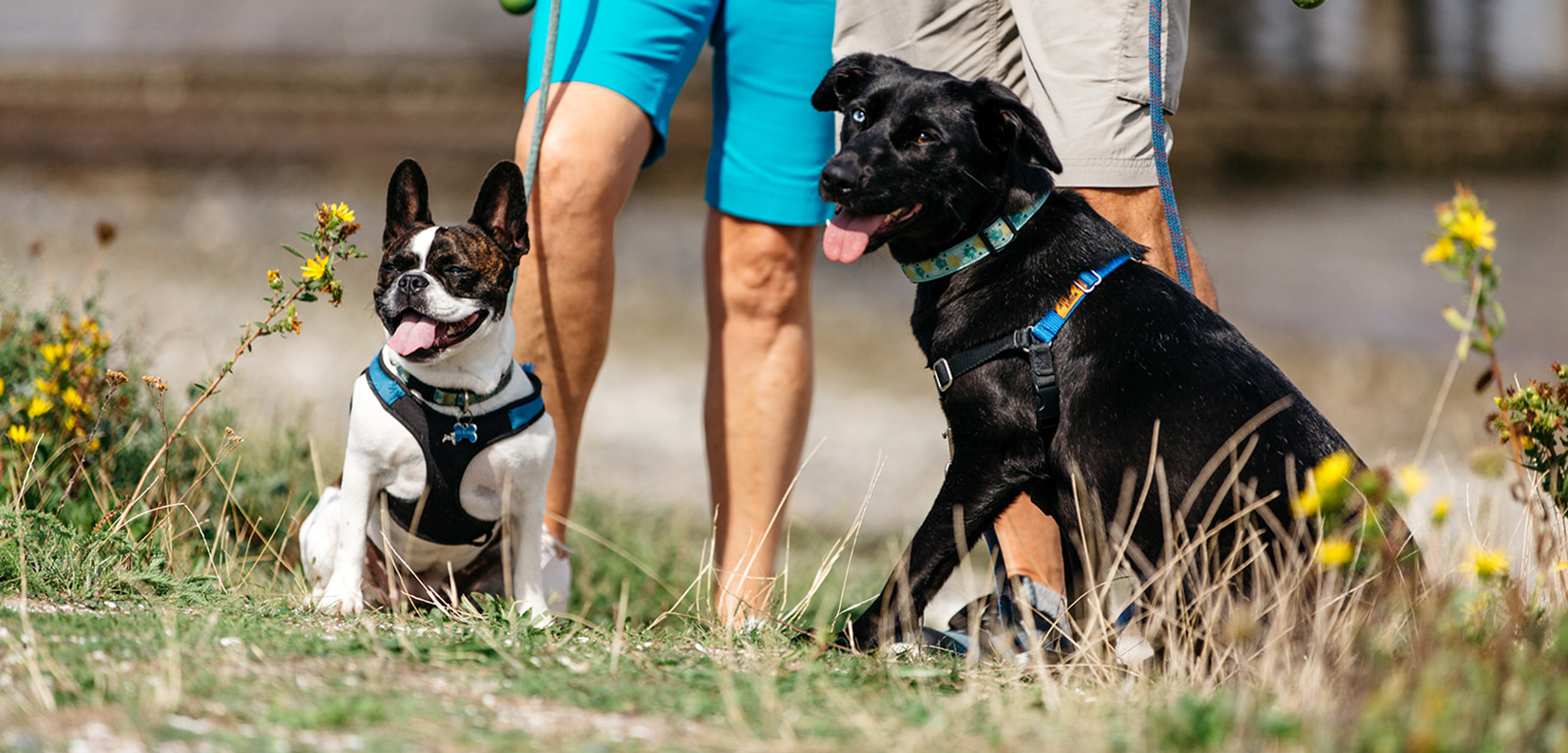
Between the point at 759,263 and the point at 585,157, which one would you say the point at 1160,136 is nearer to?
the point at 759,263

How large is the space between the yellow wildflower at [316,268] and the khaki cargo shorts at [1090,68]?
5.52 ft

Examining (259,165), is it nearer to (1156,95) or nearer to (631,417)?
(631,417)

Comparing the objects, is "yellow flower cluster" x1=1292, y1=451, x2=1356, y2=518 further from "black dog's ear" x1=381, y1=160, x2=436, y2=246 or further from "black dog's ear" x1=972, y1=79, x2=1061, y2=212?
"black dog's ear" x1=381, y1=160, x2=436, y2=246

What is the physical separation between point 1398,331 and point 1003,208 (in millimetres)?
9121

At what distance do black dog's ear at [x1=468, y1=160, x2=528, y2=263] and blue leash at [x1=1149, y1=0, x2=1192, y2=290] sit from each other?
1593mm

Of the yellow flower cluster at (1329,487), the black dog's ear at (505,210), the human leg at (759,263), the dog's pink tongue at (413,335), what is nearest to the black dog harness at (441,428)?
the dog's pink tongue at (413,335)

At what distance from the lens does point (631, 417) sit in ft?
25.7

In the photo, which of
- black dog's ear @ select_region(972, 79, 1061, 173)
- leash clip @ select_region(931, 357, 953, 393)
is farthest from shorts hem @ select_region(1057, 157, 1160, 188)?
leash clip @ select_region(931, 357, 953, 393)

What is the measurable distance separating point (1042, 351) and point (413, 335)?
4.77 feet

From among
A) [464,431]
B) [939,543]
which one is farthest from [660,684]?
[464,431]

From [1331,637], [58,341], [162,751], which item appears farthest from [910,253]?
[58,341]

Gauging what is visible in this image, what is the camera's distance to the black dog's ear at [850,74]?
121 inches

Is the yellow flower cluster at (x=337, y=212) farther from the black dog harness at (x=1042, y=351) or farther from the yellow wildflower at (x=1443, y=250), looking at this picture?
the yellow wildflower at (x=1443, y=250)

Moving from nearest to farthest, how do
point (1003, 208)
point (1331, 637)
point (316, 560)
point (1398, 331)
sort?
1. point (1331, 637)
2. point (1003, 208)
3. point (316, 560)
4. point (1398, 331)
